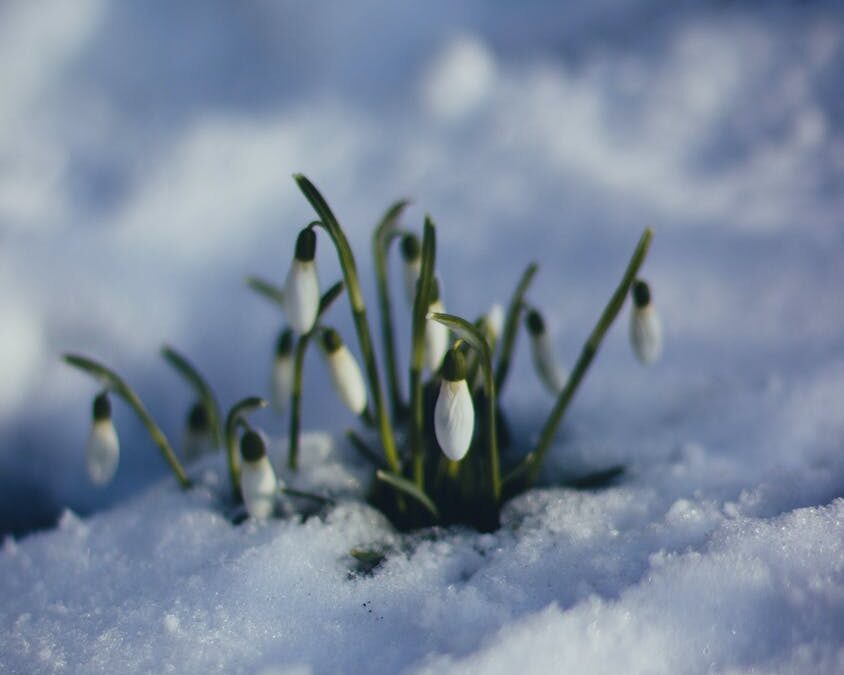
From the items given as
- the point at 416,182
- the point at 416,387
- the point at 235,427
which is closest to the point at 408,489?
the point at 416,387

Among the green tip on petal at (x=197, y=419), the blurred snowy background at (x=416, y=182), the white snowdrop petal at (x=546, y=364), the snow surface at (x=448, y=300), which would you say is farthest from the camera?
the blurred snowy background at (x=416, y=182)

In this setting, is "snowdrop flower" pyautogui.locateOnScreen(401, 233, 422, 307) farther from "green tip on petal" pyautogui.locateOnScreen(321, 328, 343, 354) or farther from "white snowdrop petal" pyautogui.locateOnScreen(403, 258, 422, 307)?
"green tip on petal" pyautogui.locateOnScreen(321, 328, 343, 354)

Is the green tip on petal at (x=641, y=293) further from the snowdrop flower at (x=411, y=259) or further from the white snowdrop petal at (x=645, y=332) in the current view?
the snowdrop flower at (x=411, y=259)

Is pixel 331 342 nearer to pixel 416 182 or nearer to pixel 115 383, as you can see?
pixel 115 383

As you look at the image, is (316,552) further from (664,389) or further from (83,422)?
(83,422)

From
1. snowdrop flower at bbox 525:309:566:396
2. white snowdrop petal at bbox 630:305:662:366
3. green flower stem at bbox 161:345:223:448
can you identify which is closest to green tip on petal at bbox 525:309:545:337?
snowdrop flower at bbox 525:309:566:396

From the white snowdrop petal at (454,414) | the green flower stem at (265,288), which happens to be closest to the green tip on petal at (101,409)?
the green flower stem at (265,288)

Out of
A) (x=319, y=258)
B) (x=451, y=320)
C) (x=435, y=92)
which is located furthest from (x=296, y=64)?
(x=451, y=320)
